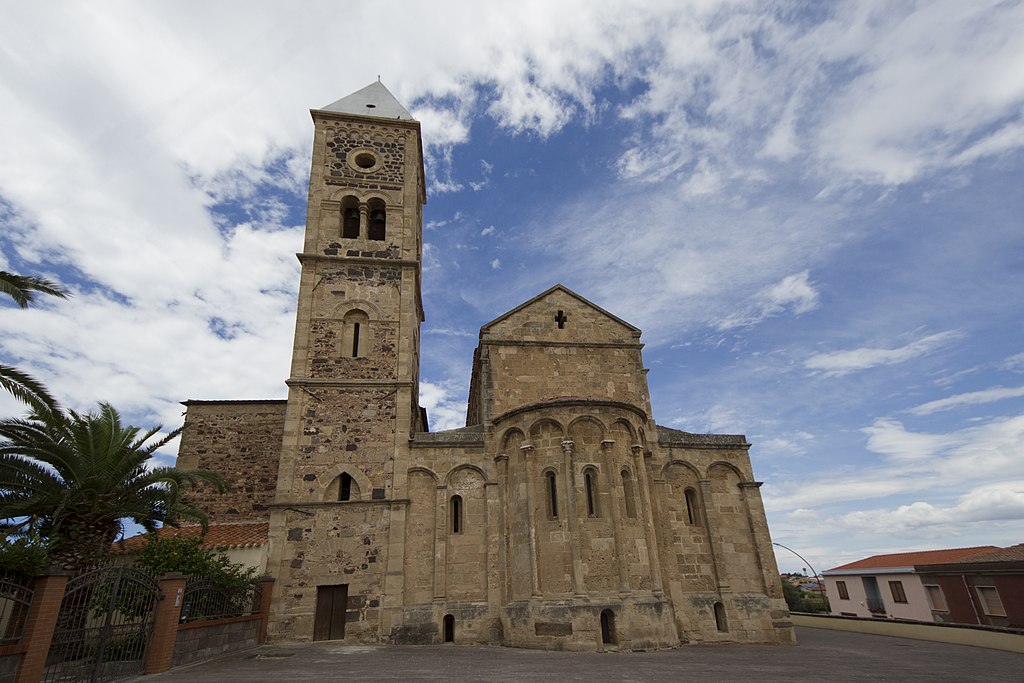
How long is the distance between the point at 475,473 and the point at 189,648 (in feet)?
26.5

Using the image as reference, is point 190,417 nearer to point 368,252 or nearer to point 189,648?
point 368,252

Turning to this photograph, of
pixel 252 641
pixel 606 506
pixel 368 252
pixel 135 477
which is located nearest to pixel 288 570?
pixel 252 641

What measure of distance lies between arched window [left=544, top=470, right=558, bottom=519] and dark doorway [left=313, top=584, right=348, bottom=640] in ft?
20.1

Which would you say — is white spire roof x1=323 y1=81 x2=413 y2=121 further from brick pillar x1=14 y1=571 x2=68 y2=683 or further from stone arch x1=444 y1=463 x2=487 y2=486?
brick pillar x1=14 y1=571 x2=68 y2=683

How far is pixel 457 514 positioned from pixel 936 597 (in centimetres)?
2317

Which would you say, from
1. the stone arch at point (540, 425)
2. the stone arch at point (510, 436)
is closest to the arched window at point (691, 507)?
the stone arch at point (540, 425)

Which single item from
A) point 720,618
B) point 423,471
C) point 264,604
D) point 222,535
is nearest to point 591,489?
point 423,471

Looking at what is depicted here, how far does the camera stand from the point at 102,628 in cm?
917

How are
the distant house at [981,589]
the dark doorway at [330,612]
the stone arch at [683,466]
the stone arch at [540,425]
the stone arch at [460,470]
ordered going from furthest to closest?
1. the distant house at [981,589]
2. the stone arch at [683,466]
3. the stone arch at [460,470]
4. the stone arch at [540,425]
5. the dark doorway at [330,612]

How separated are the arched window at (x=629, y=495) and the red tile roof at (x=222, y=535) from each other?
10365 mm

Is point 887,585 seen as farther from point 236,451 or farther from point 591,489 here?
point 236,451

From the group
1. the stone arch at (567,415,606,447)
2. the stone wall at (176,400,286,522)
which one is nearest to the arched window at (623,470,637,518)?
the stone arch at (567,415,606,447)

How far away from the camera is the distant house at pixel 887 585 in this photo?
25781 millimetres

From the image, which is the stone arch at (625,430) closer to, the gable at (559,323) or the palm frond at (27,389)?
the gable at (559,323)
